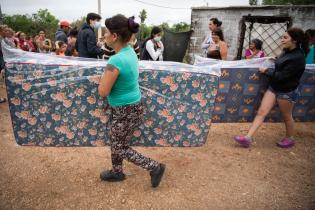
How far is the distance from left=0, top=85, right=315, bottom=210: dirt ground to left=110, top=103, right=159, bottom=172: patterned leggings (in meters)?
0.36

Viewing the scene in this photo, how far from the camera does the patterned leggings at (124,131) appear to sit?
2205 millimetres

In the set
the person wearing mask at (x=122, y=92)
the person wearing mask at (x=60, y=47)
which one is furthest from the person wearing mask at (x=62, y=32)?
the person wearing mask at (x=122, y=92)

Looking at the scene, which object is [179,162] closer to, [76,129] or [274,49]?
[76,129]

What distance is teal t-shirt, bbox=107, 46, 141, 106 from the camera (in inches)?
76.5

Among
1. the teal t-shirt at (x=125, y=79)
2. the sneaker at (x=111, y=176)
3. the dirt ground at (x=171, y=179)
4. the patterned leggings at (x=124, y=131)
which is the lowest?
the dirt ground at (x=171, y=179)

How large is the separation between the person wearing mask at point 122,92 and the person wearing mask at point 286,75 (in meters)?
1.74

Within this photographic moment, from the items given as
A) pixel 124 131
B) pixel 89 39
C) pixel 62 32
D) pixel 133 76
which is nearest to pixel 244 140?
pixel 124 131

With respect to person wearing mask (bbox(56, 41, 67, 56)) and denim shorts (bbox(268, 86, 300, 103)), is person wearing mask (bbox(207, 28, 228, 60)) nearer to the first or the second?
denim shorts (bbox(268, 86, 300, 103))

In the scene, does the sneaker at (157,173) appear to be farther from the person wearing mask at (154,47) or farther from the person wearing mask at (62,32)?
the person wearing mask at (62,32)

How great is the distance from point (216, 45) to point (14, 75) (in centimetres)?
299

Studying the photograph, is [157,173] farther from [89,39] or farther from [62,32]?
[62,32]

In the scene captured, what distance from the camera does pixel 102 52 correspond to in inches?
169

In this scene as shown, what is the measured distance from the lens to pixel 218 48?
4.06 metres

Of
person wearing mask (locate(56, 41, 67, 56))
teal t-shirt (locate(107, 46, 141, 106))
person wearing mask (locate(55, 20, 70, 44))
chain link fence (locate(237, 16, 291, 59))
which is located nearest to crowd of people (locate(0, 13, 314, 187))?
teal t-shirt (locate(107, 46, 141, 106))
